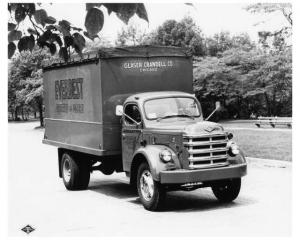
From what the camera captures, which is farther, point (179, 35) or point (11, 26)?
point (179, 35)

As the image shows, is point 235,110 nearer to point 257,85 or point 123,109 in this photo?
point 257,85

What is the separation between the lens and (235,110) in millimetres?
55688

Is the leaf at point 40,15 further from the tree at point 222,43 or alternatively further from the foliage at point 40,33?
the tree at point 222,43

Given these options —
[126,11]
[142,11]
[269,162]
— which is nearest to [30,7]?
[126,11]

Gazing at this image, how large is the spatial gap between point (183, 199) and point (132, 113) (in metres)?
2.02

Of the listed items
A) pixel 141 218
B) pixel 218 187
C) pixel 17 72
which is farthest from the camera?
pixel 17 72

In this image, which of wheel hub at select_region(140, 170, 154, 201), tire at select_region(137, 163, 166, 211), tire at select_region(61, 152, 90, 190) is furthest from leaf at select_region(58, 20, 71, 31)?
tire at select_region(61, 152, 90, 190)

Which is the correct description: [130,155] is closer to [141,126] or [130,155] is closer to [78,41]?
[141,126]

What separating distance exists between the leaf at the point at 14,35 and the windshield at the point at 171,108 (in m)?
5.02

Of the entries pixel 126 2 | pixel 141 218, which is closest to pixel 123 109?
pixel 141 218

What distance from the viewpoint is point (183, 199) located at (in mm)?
10641

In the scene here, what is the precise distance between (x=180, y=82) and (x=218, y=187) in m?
2.76

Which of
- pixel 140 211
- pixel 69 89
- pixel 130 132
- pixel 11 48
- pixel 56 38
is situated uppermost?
pixel 56 38

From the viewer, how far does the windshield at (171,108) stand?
10.3 m
